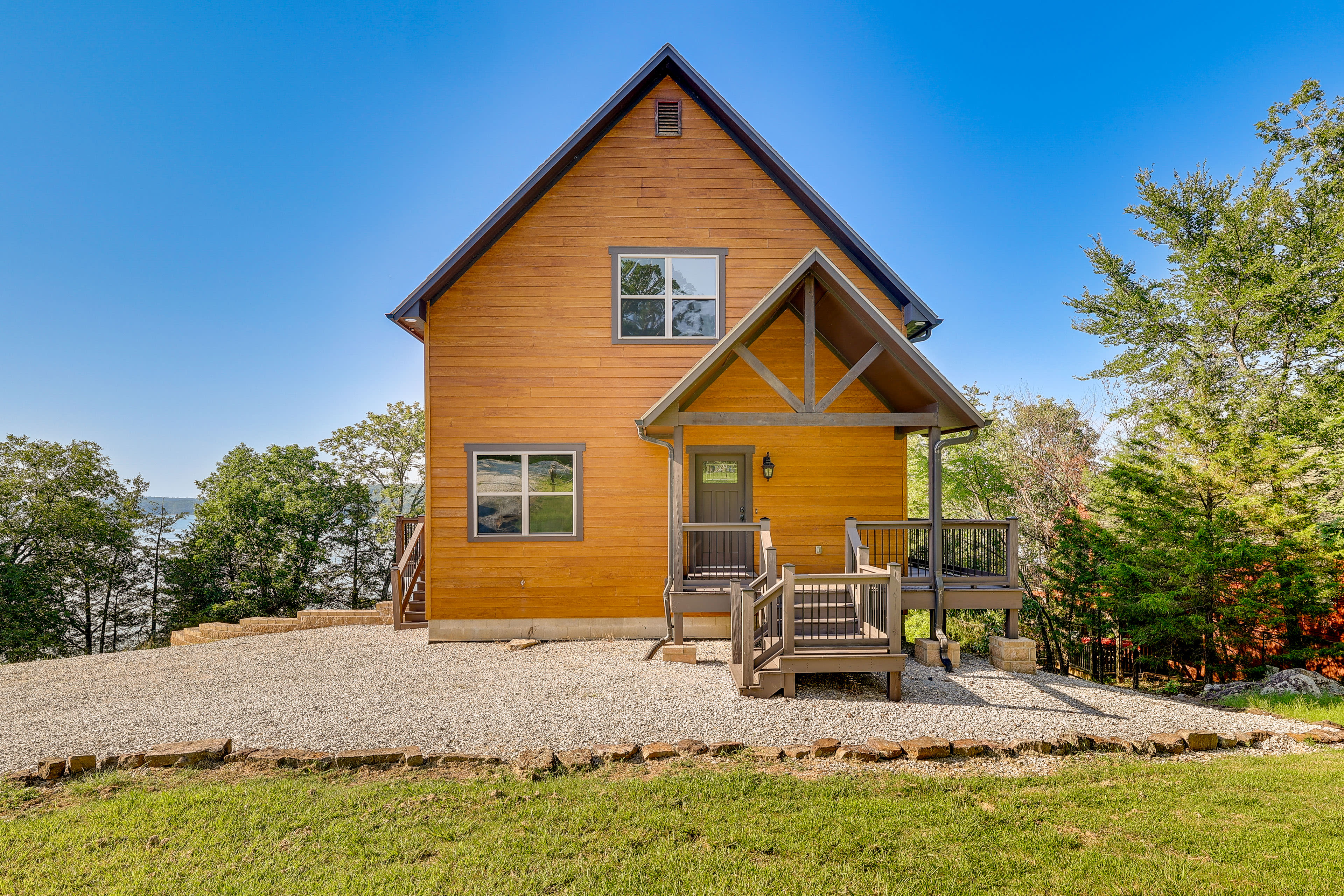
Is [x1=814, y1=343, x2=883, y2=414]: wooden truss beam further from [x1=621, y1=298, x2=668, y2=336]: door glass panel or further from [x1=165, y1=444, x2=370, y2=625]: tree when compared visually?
[x1=165, y1=444, x2=370, y2=625]: tree

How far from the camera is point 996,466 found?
675 inches

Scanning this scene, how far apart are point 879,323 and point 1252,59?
19.7 meters

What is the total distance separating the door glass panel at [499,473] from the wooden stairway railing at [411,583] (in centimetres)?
239

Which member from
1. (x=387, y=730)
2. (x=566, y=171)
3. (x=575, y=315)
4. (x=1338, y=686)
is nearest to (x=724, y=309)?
(x=575, y=315)

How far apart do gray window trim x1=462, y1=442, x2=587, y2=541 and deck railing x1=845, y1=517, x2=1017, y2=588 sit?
15.1 feet

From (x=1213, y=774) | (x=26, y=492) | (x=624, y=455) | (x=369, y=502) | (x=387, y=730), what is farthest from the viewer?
(x=369, y=502)

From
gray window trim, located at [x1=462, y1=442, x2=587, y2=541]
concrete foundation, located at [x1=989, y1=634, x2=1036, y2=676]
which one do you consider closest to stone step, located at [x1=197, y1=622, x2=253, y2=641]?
gray window trim, located at [x1=462, y1=442, x2=587, y2=541]

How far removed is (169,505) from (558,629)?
20.6m

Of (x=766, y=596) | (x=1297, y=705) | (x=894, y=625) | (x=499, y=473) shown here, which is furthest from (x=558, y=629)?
(x=1297, y=705)

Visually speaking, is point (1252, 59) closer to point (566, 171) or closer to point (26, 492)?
point (566, 171)

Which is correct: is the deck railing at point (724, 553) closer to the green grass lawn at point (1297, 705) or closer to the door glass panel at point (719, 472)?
the door glass panel at point (719, 472)

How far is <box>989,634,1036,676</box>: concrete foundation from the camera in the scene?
7.63 metres

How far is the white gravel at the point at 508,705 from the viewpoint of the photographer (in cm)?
518

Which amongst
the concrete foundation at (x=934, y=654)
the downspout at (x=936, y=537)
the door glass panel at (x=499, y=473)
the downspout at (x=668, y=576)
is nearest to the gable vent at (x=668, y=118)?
the downspout at (x=668, y=576)
